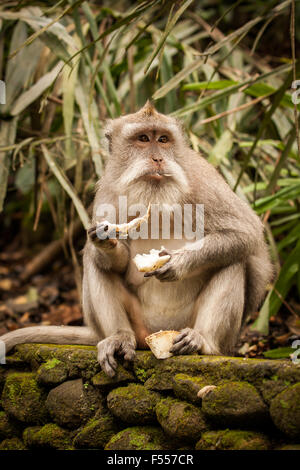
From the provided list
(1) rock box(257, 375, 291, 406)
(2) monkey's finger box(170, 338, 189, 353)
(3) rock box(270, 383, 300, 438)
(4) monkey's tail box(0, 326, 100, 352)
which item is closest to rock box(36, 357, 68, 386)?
(4) monkey's tail box(0, 326, 100, 352)

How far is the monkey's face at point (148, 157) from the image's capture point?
3707mm

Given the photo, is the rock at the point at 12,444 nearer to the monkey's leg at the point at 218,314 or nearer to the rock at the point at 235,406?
the monkey's leg at the point at 218,314

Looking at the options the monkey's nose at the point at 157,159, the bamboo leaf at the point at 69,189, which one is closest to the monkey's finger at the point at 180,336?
the monkey's nose at the point at 157,159

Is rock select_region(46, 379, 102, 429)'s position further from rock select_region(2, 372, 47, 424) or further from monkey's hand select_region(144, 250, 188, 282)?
monkey's hand select_region(144, 250, 188, 282)

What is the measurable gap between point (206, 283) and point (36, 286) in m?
5.33

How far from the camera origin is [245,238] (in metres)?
3.68

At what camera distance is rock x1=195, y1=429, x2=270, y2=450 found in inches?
103

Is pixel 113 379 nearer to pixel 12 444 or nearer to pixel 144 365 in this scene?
pixel 144 365

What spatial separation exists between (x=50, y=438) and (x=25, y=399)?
1.23 feet

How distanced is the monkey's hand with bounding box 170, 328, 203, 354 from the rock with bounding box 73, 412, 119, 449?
59cm

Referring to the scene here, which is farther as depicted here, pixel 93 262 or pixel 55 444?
pixel 93 262

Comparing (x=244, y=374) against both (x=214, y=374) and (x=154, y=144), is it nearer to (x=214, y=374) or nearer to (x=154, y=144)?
(x=214, y=374)

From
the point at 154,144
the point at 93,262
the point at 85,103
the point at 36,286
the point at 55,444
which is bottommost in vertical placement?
the point at 55,444
